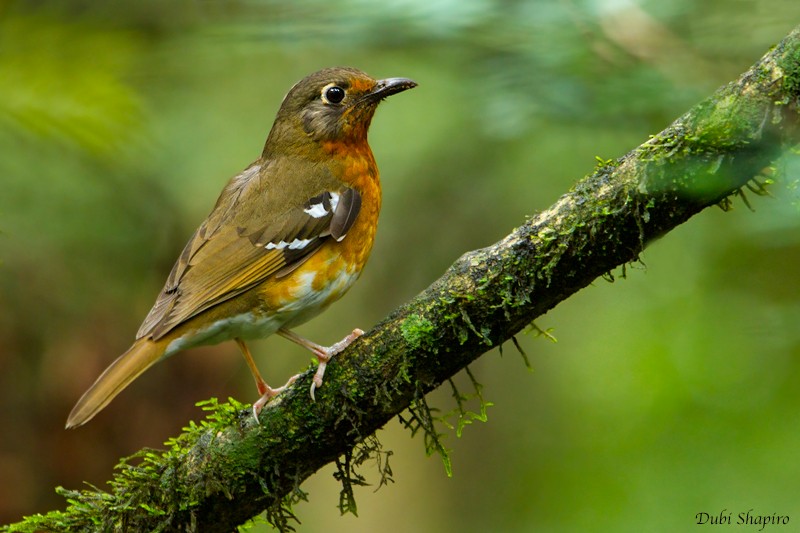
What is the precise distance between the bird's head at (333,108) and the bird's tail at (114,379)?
1.44 meters

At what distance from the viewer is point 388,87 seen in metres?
4.76

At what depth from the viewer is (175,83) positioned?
18.5 ft

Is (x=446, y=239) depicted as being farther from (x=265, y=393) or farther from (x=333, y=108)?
(x=265, y=393)

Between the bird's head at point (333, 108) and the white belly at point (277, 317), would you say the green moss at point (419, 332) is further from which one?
the bird's head at point (333, 108)

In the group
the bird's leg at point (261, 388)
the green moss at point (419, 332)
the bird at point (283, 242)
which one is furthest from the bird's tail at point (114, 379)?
the green moss at point (419, 332)

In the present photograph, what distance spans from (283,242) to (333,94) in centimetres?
97

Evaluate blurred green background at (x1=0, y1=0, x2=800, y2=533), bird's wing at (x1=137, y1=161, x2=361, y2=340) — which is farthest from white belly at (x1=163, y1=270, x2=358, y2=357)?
blurred green background at (x1=0, y1=0, x2=800, y2=533)

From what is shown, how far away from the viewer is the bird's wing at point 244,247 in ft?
13.5

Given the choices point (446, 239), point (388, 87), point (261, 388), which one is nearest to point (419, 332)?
point (261, 388)

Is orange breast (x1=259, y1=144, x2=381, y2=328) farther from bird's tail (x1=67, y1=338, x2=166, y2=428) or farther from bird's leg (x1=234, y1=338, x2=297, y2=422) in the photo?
bird's tail (x1=67, y1=338, x2=166, y2=428)

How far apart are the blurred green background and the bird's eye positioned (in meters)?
0.34

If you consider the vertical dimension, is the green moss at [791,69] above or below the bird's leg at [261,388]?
below

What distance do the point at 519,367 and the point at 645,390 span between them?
3.01 m

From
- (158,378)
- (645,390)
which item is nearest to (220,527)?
(158,378)
